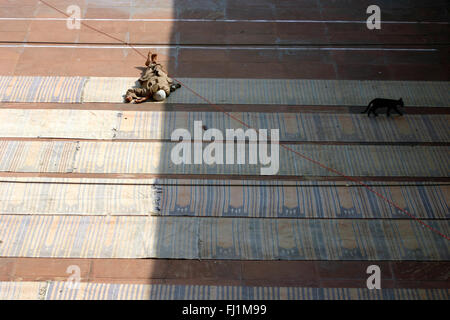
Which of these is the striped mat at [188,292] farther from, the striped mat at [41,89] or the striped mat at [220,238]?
the striped mat at [41,89]

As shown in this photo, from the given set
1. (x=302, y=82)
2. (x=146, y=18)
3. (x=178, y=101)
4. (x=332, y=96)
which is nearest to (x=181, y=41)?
(x=146, y=18)

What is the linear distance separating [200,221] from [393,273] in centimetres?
628

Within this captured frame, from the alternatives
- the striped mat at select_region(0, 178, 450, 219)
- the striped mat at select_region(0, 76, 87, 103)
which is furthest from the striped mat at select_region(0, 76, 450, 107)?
the striped mat at select_region(0, 178, 450, 219)

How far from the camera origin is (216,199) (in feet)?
49.3

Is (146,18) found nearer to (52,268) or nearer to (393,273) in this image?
(52,268)

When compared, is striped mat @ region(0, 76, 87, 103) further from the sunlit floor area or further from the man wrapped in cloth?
the man wrapped in cloth

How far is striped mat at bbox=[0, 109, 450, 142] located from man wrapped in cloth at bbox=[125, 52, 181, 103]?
0.71 meters

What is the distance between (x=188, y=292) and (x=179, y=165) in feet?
15.7

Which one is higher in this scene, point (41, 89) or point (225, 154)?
point (41, 89)

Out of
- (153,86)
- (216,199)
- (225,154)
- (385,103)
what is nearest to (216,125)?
(225,154)

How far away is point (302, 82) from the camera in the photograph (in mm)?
18812

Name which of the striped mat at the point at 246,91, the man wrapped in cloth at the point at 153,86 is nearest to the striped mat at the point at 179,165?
the man wrapped in cloth at the point at 153,86

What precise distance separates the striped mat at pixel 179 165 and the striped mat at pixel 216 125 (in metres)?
0.47

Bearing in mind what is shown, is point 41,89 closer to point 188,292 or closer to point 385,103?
point 188,292
